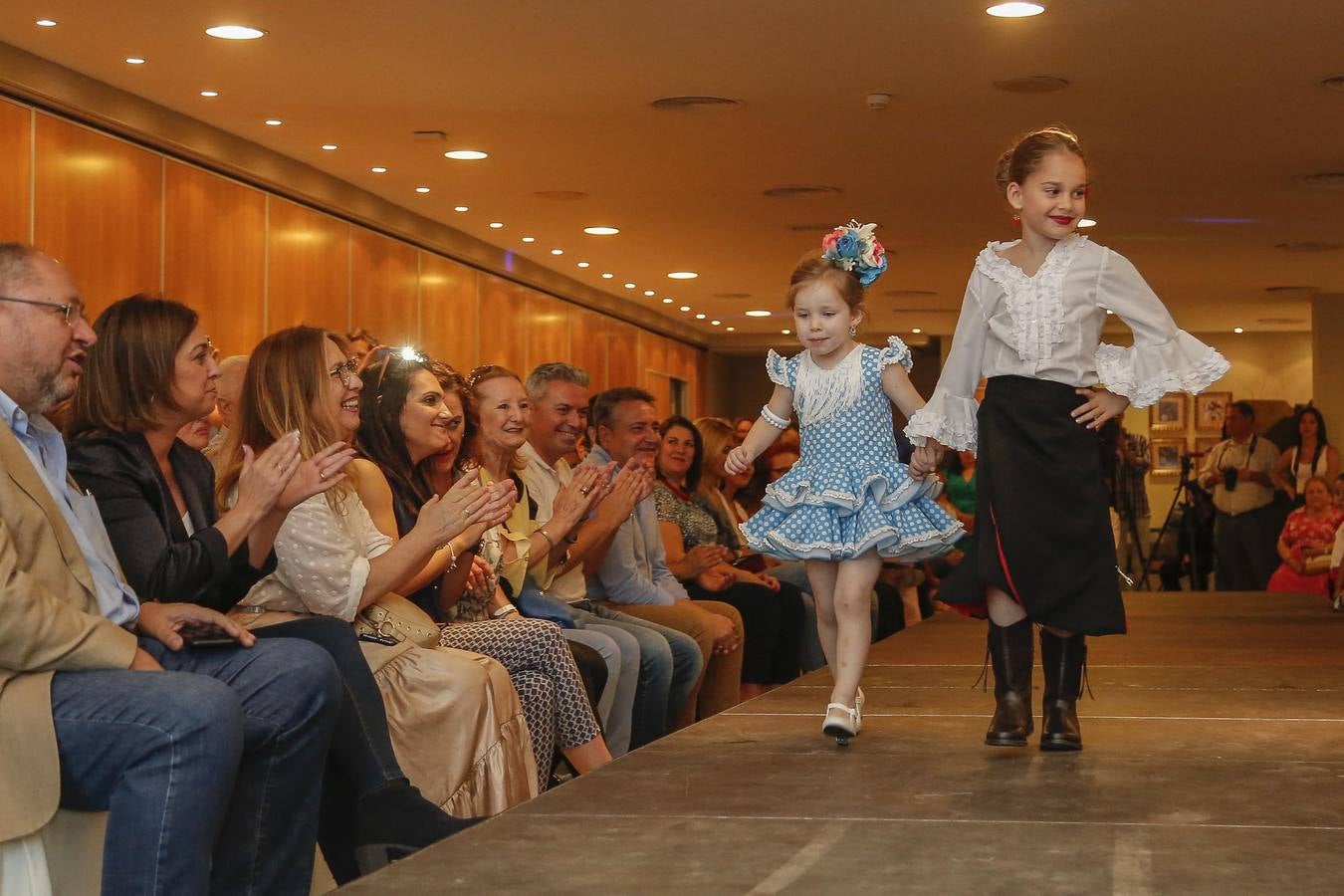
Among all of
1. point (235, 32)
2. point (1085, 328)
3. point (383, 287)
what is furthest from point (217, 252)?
point (1085, 328)

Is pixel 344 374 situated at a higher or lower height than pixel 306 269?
lower

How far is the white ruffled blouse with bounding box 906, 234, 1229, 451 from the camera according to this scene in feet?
10.1

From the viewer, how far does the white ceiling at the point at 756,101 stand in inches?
249

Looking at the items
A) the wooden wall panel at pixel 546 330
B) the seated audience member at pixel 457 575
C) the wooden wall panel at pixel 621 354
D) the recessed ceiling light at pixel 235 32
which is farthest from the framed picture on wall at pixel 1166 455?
the seated audience member at pixel 457 575

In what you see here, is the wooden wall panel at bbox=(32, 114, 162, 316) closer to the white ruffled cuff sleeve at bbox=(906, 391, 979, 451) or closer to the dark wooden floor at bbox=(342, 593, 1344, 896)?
the dark wooden floor at bbox=(342, 593, 1344, 896)

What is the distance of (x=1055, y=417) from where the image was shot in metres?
3.10

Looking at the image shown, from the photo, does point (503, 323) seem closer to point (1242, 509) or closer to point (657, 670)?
point (1242, 509)

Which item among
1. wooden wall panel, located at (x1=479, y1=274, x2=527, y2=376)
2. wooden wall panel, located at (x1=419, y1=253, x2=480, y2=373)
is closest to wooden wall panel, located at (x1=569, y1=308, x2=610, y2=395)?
wooden wall panel, located at (x1=479, y1=274, x2=527, y2=376)

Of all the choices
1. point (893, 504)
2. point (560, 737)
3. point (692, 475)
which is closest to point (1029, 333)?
point (893, 504)

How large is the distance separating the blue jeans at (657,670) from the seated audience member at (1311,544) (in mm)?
6094

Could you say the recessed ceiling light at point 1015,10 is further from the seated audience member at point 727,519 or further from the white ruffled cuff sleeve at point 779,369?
the white ruffled cuff sleeve at point 779,369

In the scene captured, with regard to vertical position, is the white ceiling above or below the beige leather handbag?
above

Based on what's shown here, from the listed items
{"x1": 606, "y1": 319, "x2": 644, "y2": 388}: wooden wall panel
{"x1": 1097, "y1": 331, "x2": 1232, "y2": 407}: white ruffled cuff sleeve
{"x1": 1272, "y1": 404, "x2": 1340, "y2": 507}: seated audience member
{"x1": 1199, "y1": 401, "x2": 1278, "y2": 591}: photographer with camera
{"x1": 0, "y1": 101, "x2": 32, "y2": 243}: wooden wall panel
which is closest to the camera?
{"x1": 1097, "y1": 331, "x2": 1232, "y2": 407}: white ruffled cuff sleeve

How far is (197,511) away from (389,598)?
585mm
